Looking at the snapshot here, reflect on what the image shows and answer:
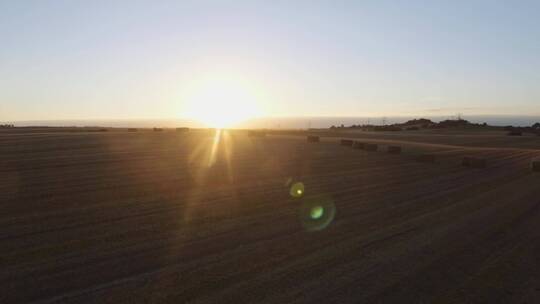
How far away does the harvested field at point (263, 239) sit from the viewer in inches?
289

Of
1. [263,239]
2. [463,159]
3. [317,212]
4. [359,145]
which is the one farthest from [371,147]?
[263,239]

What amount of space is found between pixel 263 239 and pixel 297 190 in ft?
20.4

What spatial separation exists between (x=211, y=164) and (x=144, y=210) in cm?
1060

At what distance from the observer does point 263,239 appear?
994cm

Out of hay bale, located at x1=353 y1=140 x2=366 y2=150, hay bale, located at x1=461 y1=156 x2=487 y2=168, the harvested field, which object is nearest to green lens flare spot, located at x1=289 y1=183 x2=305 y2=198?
the harvested field

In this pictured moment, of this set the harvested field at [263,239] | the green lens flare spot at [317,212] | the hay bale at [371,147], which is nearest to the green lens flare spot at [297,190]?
the harvested field at [263,239]

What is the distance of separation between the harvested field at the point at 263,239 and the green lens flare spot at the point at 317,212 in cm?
8

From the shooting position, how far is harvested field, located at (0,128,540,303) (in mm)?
7328

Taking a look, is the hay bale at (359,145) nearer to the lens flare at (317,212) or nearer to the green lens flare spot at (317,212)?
the lens flare at (317,212)

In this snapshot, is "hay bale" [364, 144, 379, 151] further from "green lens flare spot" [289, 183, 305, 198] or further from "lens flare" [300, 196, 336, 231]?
"lens flare" [300, 196, 336, 231]

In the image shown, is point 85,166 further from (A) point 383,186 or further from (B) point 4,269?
(B) point 4,269

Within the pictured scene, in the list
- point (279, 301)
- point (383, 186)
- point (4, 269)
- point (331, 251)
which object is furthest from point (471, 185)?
point (4, 269)

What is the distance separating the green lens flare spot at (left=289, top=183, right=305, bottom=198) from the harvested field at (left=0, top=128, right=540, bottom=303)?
22cm

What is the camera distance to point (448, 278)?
789 cm
